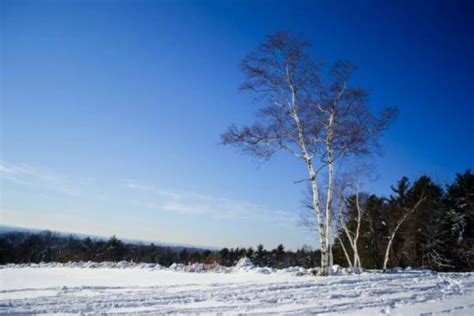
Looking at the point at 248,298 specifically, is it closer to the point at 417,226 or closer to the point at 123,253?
the point at 417,226

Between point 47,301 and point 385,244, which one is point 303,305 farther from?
point 385,244

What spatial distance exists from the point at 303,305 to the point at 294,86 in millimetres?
10149

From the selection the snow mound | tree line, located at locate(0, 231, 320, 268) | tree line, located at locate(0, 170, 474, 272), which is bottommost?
tree line, located at locate(0, 231, 320, 268)

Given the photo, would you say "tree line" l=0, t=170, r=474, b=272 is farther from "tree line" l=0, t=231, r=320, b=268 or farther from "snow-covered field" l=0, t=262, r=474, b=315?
"tree line" l=0, t=231, r=320, b=268

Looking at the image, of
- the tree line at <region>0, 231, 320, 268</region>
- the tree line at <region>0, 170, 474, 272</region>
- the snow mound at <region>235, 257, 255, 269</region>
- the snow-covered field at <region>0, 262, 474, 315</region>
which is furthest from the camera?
the tree line at <region>0, 231, 320, 268</region>

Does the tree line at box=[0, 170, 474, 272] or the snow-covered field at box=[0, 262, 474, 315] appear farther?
the tree line at box=[0, 170, 474, 272]

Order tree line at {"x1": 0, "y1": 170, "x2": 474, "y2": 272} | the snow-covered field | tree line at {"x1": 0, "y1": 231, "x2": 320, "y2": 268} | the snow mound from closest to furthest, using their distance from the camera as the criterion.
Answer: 1. the snow-covered field
2. the snow mound
3. tree line at {"x1": 0, "y1": 170, "x2": 474, "y2": 272}
4. tree line at {"x1": 0, "y1": 231, "x2": 320, "y2": 268}

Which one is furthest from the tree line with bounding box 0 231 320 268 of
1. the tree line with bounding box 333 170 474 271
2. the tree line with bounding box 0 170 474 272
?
the tree line with bounding box 333 170 474 271

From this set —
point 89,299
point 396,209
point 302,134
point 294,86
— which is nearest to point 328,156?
point 302,134

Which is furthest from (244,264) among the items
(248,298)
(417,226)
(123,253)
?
(123,253)

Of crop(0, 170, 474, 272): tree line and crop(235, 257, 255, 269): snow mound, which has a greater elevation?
crop(0, 170, 474, 272): tree line

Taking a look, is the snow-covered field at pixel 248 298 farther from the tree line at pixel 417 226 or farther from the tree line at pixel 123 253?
the tree line at pixel 123 253

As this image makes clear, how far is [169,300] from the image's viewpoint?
7.42 meters

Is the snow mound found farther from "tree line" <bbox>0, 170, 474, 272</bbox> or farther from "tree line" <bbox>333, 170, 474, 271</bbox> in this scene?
"tree line" <bbox>333, 170, 474, 271</bbox>
